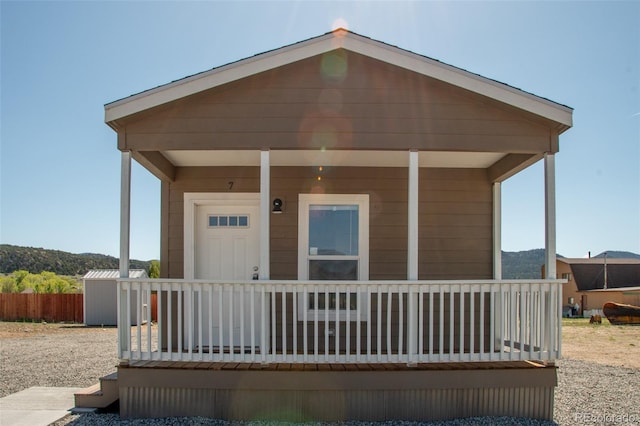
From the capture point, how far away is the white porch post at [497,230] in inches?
250

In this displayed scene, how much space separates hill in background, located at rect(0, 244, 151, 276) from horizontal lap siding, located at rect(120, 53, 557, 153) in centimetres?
3190

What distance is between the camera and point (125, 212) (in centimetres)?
492

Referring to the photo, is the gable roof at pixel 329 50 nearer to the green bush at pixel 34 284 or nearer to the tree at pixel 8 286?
the green bush at pixel 34 284

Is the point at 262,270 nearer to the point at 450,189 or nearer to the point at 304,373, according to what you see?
the point at 304,373

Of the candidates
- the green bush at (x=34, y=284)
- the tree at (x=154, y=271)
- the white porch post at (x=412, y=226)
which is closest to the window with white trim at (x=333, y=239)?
the white porch post at (x=412, y=226)

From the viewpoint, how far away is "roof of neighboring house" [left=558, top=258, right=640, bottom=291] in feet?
94.5

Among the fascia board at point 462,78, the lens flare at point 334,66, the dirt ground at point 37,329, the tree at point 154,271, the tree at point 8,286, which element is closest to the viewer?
the fascia board at point 462,78

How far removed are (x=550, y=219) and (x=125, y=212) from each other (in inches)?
176

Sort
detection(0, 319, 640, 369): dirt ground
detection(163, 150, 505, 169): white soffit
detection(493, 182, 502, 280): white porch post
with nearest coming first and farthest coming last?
detection(163, 150, 505, 169): white soffit
detection(493, 182, 502, 280): white porch post
detection(0, 319, 640, 369): dirt ground

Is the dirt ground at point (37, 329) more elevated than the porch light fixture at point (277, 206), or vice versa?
the porch light fixture at point (277, 206)

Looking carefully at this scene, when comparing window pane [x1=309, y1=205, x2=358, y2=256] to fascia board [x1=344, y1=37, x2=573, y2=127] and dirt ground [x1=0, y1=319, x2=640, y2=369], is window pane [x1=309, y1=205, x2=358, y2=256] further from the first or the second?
dirt ground [x1=0, y1=319, x2=640, y2=369]

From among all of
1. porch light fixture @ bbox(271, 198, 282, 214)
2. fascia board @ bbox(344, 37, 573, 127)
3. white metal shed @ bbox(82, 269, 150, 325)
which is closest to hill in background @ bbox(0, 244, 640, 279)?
white metal shed @ bbox(82, 269, 150, 325)

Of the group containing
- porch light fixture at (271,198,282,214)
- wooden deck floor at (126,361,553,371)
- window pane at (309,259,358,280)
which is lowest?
wooden deck floor at (126,361,553,371)

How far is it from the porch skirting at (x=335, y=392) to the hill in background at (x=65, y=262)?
30.6m
